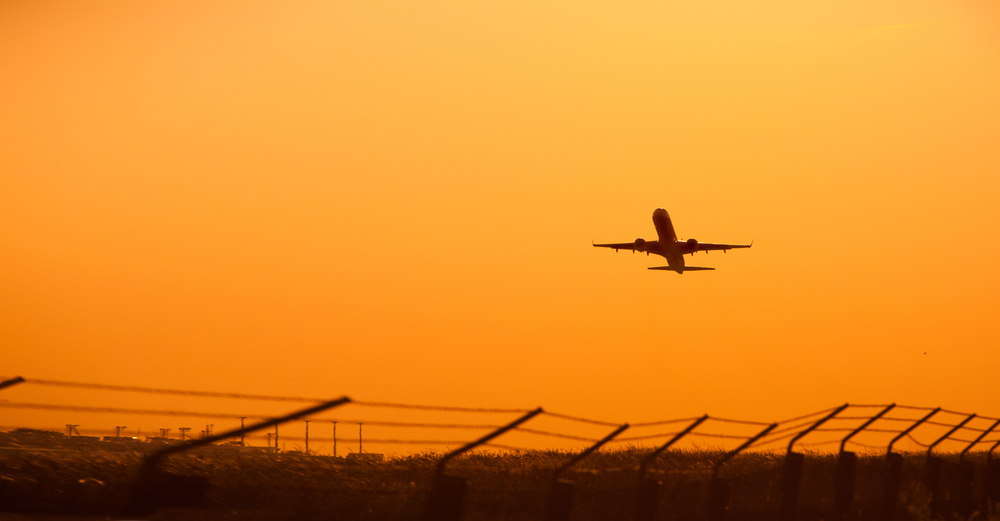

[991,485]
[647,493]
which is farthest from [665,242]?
[647,493]

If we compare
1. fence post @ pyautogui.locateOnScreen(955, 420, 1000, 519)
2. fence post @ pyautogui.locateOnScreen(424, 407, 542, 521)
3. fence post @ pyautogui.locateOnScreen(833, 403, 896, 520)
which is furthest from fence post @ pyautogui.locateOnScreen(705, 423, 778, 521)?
fence post @ pyautogui.locateOnScreen(955, 420, 1000, 519)

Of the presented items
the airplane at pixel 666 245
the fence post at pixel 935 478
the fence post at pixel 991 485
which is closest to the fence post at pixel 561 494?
the fence post at pixel 935 478

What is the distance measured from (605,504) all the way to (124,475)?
22.3 feet

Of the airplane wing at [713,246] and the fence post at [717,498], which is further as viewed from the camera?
the airplane wing at [713,246]

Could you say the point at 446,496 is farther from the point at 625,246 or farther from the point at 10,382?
the point at 625,246

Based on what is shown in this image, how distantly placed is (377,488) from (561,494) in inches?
95.9

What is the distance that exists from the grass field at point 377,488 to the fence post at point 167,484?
0.28 m

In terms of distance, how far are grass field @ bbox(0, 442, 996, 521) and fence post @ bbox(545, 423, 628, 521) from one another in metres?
0.62

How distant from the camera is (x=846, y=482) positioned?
16688 millimetres

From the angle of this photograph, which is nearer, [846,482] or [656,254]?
[846,482]

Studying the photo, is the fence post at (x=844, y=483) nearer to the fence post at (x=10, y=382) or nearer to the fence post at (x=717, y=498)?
the fence post at (x=717, y=498)

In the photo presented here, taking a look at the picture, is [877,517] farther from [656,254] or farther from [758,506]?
[656,254]

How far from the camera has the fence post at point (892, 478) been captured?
57.5 ft

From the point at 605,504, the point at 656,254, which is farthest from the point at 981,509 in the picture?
the point at 656,254
